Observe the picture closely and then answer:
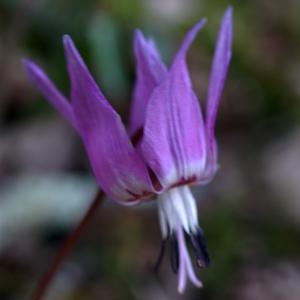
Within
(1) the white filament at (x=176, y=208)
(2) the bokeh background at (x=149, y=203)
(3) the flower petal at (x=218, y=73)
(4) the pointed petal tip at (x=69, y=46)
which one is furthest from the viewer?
(2) the bokeh background at (x=149, y=203)

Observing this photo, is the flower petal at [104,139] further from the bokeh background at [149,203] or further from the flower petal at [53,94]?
→ the bokeh background at [149,203]

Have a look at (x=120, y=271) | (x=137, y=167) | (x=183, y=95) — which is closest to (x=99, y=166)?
(x=137, y=167)

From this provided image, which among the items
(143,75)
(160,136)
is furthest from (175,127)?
(143,75)

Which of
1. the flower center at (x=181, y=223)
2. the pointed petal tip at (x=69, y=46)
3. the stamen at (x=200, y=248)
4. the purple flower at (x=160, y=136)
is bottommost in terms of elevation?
the stamen at (x=200, y=248)

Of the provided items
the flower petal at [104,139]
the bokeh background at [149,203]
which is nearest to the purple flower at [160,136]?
the flower petal at [104,139]

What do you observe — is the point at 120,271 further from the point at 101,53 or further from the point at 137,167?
the point at 137,167

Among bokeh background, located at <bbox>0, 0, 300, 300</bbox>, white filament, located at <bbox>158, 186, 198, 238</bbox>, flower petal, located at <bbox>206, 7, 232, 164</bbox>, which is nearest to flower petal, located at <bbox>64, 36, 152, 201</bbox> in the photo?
white filament, located at <bbox>158, 186, 198, 238</bbox>

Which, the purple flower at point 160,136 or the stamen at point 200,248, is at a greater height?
the purple flower at point 160,136

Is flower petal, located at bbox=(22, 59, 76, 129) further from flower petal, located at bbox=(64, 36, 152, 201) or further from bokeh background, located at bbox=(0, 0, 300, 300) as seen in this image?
bokeh background, located at bbox=(0, 0, 300, 300)

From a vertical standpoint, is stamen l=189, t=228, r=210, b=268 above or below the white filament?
below
